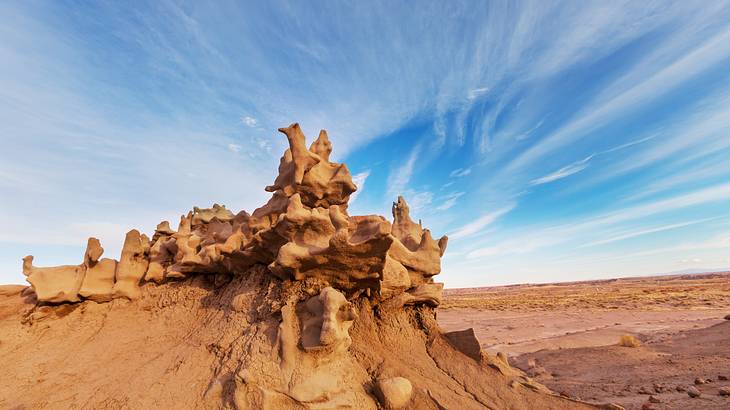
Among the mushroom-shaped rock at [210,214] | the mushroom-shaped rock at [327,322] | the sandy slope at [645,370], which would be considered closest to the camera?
the mushroom-shaped rock at [327,322]

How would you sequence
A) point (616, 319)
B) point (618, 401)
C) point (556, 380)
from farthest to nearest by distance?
point (616, 319), point (556, 380), point (618, 401)

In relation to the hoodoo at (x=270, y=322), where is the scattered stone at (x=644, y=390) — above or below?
below

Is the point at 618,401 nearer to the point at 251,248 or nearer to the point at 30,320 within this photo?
the point at 251,248

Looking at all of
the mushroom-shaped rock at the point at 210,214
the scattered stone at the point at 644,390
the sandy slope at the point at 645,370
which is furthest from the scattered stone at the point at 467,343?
the mushroom-shaped rock at the point at 210,214

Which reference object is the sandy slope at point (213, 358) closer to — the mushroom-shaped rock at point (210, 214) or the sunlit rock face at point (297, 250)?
the sunlit rock face at point (297, 250)

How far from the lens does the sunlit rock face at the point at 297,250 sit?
12.5 feet

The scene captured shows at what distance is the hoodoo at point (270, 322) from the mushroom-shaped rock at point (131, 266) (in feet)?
0.08

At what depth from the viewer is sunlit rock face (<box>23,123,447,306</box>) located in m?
3.81

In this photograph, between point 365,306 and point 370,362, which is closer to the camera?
point 370,362

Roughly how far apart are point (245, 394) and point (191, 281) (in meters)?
2.95

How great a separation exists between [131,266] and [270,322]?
3.56 meters

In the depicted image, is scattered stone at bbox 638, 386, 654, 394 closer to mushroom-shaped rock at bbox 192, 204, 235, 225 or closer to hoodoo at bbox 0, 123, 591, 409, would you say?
hoodoo at bbox 0, 123, 591, 409

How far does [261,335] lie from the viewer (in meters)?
3.72

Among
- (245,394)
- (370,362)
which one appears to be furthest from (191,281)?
(370,362)
